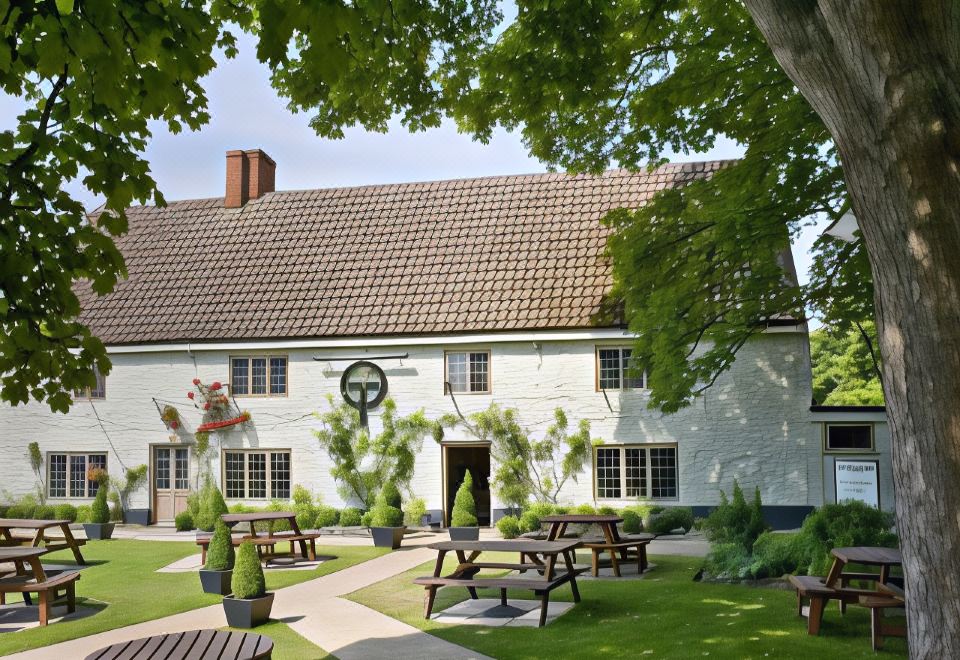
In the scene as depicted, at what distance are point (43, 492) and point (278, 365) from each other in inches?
316

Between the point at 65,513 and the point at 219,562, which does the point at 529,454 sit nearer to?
the point at 219,562

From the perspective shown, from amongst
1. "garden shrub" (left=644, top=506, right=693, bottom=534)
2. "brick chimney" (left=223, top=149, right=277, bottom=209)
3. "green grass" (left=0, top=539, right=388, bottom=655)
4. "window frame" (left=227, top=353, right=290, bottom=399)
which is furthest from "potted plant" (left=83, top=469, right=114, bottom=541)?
"garden shrub" (left=644, top=506, right=693, bottom=534)

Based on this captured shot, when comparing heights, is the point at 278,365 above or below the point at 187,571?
above

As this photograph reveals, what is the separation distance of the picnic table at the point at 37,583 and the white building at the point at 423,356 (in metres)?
10.3

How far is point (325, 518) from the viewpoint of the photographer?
23.8 meters

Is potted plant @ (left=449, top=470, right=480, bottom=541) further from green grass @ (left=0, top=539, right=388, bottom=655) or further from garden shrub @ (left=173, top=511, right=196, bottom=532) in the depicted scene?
garden shrub @ (left=173, top=511, right=196, bottom=532)

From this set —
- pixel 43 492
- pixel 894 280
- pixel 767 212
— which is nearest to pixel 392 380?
pixel 43 492

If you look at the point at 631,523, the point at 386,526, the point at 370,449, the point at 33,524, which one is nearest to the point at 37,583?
the point at 33,524

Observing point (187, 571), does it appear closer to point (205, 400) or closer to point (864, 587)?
point (205, 400)

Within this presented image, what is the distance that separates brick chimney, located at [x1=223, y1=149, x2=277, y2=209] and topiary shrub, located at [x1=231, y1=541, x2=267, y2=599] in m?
19.7

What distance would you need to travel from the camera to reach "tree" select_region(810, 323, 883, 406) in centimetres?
3934

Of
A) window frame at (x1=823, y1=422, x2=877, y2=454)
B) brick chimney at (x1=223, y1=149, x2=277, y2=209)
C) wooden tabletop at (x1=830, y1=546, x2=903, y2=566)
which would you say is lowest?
wooden tabletop at (x1=830, y1=546, x2=903, y2=566)

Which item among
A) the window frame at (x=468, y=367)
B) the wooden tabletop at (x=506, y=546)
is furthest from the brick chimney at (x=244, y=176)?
the wooden tabletop at (x=506, y=546)

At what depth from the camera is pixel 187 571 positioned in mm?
17469
